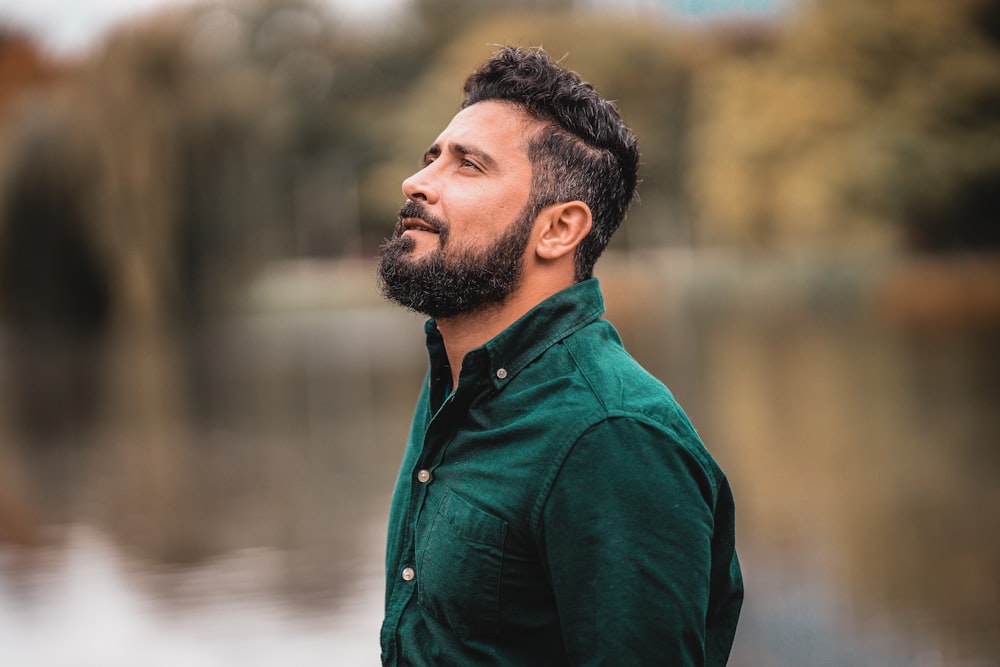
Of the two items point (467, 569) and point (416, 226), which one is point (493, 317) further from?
point (467, 569)

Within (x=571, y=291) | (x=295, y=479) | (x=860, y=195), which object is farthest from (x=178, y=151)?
(x=571, y=291)

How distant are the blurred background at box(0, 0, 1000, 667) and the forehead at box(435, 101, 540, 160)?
10.7 feet

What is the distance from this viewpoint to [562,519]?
5.58ft

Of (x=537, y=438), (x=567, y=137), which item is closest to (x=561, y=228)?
(x=567, y=137)

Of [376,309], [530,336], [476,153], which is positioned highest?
[476,153]

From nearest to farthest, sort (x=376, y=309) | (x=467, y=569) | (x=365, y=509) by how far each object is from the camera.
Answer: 1. (x=467, y=569)
2. (x=365, y=509)
3. (x=376, y=309)

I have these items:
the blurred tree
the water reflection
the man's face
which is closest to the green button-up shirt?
the man's face

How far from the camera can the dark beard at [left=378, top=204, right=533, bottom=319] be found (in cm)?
193

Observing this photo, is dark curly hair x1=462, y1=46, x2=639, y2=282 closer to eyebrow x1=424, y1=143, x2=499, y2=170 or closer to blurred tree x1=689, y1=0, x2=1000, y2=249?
eyebrow x1=424, y1=143, x2=499, y2=170

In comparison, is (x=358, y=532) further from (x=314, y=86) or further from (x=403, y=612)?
(x=314, y=86)

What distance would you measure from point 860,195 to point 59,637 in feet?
80.1

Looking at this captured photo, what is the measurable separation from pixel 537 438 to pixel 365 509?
21.0ft

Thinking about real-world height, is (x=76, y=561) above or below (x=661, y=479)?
below

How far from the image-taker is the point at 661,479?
1.69 metres
